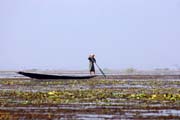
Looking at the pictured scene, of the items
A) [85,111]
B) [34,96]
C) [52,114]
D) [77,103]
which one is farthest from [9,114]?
[34,96]

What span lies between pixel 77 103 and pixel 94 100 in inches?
66.3

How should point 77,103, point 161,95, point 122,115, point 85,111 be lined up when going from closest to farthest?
point 122,115
point 85,111
point 77,103
point 161,95

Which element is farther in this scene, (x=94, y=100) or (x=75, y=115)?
(x=94, y=100)

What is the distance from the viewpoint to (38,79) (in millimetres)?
53156

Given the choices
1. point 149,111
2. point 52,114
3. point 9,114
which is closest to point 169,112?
point 149,111

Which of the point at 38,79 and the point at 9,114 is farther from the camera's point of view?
the point at 38,79

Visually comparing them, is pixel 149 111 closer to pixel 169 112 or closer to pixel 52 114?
pixel 169 112

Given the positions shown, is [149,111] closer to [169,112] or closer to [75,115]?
[169,112]

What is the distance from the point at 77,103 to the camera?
27.3m

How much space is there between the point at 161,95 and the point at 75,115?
390 inches

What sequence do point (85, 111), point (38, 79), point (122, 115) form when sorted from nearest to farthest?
1. point (122, 115)
2. point (85, 111)
3. point (38, 79)

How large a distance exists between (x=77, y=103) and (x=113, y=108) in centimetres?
314

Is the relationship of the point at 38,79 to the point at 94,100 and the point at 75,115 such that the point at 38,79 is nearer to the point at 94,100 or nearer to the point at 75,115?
the point at 94,100

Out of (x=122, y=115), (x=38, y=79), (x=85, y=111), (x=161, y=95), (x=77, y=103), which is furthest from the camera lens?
(x=38, y=79)
